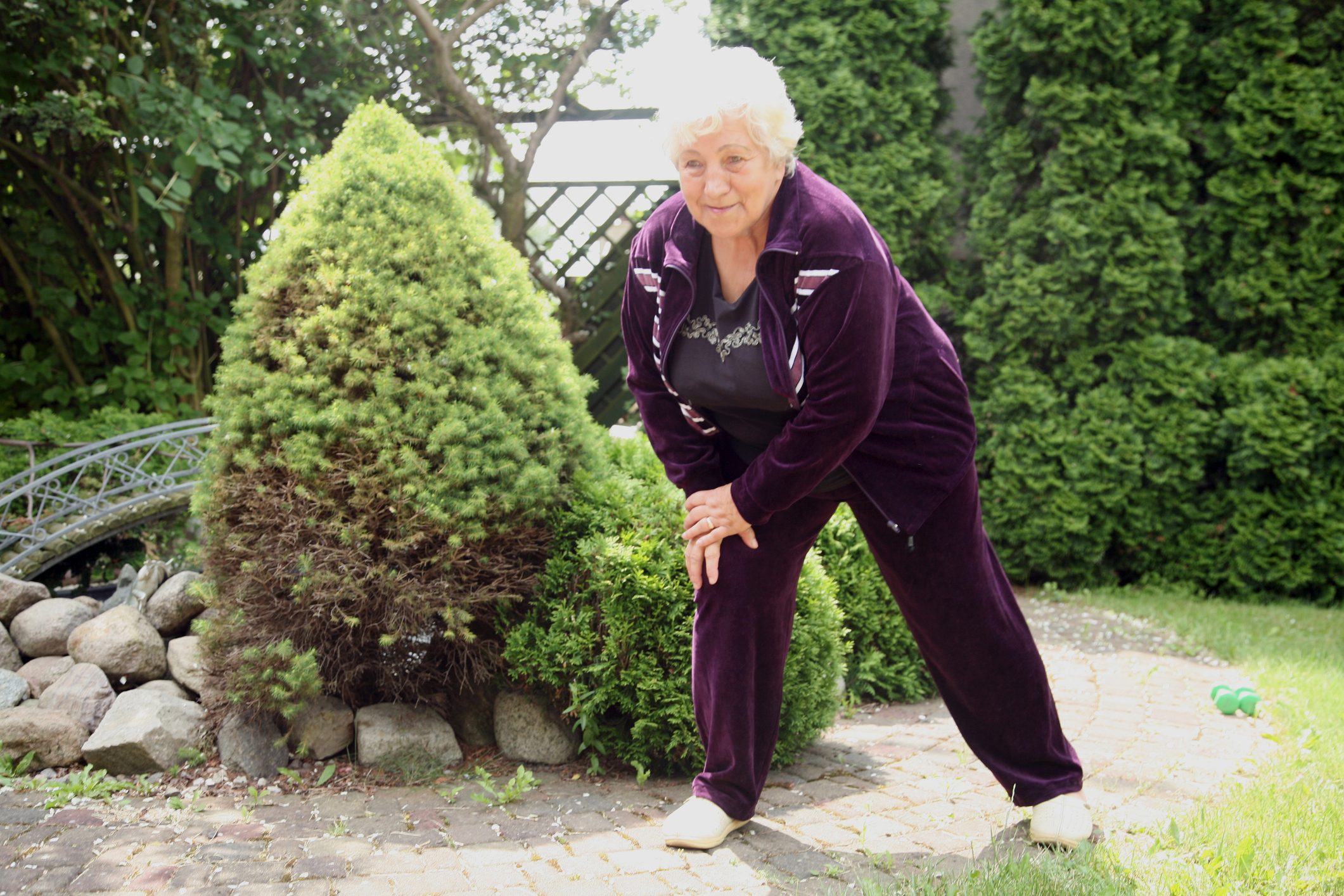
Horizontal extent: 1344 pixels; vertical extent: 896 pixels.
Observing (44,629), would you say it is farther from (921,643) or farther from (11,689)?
(921,643)

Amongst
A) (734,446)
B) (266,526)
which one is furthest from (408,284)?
(734,446)

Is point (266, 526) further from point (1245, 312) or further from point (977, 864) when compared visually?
point (1245, 312)

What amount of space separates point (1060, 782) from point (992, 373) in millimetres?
4358

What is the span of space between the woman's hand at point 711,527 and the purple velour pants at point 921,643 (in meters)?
0.04

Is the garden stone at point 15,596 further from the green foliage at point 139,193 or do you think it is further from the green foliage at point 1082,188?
the green foliage at point 1082,188

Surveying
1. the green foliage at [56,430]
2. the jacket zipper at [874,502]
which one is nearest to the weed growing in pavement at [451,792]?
the jacket zipper at [874,502]

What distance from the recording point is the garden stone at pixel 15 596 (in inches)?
140

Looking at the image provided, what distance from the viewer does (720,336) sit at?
2.17m

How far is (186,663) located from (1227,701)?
3888 millimetres

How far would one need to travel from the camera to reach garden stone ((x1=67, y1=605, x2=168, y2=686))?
3262 mm

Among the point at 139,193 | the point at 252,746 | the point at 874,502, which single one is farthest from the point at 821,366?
the point at 139,193

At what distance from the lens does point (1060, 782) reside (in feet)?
7.55

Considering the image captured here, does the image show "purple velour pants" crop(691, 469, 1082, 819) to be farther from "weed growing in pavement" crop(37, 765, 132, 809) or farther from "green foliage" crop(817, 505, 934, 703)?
"weed growing in pavement" crop(37, 765, 132, 809)

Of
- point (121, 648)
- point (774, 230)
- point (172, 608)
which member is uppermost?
point (774, 230)
